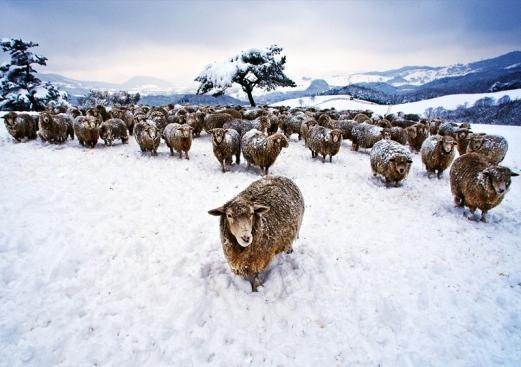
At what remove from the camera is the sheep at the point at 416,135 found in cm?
1598

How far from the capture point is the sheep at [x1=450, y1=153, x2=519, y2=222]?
7.43 meters

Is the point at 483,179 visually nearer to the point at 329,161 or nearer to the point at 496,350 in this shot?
the point at 496,350

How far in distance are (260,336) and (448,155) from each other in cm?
1138

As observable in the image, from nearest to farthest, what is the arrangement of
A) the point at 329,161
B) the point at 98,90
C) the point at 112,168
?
1. the point at 112,168
2. the point at 329,161
3. the point at 98,90

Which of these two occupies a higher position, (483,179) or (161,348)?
(483,179)

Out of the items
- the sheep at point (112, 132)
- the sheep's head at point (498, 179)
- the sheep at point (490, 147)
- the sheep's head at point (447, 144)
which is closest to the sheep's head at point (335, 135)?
the sheep's head at point (447, 144)

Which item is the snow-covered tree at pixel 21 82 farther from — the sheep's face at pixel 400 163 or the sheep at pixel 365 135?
the sheep's face at pixel 400 163

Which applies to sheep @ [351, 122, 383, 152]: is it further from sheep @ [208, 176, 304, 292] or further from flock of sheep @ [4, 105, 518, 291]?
sheep @ [208, 176, 304, 292]

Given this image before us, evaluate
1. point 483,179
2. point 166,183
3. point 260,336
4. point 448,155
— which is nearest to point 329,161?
point 448,155

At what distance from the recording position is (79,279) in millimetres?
5059

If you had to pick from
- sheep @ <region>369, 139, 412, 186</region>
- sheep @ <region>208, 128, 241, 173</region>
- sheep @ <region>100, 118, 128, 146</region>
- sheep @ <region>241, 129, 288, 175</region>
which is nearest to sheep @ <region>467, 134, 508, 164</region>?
sheep @ <region>369, 139, 412, 186</region>

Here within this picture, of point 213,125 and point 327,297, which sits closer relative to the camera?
point 327,297

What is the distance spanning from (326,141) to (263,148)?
4.15m

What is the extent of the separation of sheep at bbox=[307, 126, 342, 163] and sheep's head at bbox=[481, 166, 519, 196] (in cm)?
670
